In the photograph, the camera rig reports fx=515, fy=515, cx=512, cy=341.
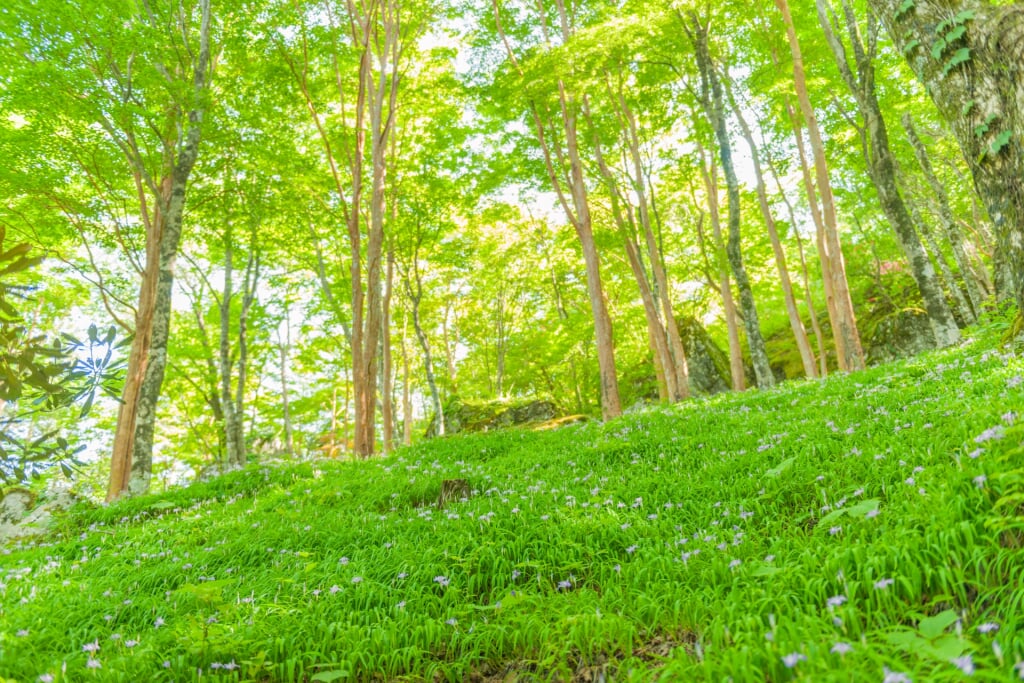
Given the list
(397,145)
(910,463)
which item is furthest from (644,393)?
(910,463)

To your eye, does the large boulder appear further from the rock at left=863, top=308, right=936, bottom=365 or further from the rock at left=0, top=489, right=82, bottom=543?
the rock at left=863, top=308, right=936, bottom=365

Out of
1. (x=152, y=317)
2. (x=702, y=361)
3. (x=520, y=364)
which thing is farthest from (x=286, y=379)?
(x=702, y=361)

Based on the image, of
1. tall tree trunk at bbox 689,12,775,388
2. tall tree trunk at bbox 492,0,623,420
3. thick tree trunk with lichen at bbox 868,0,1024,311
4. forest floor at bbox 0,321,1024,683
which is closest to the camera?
forest floor at bbox 0,321,1024,683

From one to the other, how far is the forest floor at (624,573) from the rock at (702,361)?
18.5m

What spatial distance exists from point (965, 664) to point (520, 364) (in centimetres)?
2849

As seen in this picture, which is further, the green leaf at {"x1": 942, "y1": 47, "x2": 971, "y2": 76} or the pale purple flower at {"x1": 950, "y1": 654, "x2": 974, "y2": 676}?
the green leaf at {"x1": 942, "y1": 47, "x2": 971, "y2": 76}

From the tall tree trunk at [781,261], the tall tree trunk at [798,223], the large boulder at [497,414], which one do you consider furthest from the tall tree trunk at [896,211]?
the large boulder at [497,414]

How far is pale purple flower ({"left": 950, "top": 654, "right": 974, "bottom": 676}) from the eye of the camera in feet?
5.47

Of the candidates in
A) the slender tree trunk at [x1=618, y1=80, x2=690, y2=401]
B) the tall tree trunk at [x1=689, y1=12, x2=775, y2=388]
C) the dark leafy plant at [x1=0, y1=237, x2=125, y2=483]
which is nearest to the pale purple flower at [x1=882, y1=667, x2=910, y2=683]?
the dark leafy plant at [x1=0, y1=237, x2=125, y2=483]

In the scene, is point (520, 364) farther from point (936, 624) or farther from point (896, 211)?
point (936, 624)

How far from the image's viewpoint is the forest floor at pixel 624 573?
90.6 inches

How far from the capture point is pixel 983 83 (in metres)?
4.15

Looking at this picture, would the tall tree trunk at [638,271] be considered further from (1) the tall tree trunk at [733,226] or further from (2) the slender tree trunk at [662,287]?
(1) the tall tree trunk at [733,226]

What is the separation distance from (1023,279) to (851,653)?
14.0 ft
